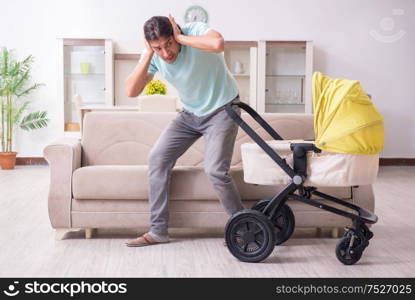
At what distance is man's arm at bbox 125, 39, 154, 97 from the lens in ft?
10.3

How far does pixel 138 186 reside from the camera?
3428 mm

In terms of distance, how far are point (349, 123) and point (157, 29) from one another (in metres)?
1.04

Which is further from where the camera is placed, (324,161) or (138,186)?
(138,186)

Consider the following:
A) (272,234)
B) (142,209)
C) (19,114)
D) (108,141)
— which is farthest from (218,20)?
(272,234)

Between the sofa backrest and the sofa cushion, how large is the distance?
0.42m

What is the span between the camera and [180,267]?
2928mm

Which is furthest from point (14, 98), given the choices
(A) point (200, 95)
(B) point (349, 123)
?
(B) point (349, 123)

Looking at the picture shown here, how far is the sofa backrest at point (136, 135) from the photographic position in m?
3.85

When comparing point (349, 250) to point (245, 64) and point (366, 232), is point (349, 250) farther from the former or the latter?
point (245, 64)

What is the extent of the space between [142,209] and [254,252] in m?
0.80

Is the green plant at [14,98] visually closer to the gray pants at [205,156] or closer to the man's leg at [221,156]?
the gray pants at [205,156]

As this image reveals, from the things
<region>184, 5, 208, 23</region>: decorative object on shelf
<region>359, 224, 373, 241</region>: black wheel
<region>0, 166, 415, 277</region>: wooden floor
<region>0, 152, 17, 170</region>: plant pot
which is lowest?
<region>0, 166, 415, 277</region>: wooden floor

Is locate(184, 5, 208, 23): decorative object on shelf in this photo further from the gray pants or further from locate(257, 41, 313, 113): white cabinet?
the gray pants

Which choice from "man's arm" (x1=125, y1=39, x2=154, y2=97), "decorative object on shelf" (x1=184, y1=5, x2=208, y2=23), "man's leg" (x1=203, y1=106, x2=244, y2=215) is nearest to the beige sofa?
"man's leg" (x1=203, y1=106, x2=244, y2=215)
